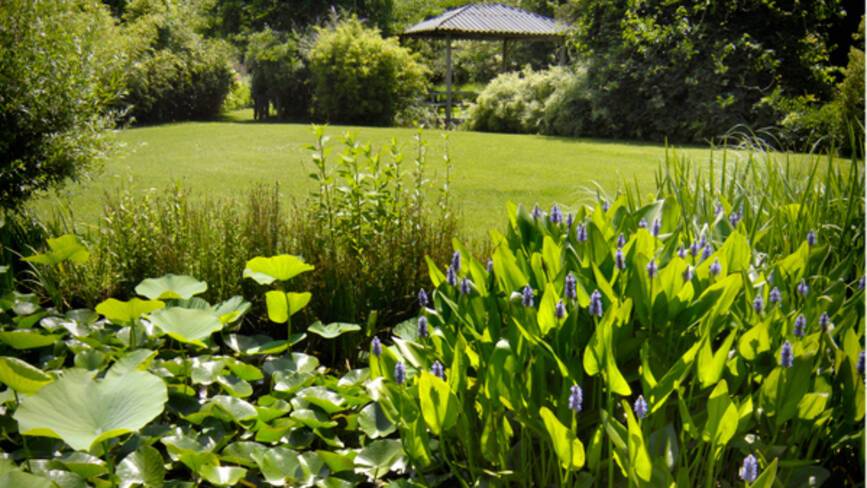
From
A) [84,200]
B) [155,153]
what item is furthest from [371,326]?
[155,153]

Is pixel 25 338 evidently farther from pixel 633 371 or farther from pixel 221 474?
pixel 633 371

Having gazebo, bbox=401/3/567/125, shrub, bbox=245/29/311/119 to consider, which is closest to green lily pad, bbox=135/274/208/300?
gazebo, bbox=401/3/567/125

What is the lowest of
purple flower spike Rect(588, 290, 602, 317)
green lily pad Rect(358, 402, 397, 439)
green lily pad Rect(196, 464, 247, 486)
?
green lily pad Rect(196, 464, 247, 486)

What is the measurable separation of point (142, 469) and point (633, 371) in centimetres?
128

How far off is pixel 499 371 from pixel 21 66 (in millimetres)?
3693

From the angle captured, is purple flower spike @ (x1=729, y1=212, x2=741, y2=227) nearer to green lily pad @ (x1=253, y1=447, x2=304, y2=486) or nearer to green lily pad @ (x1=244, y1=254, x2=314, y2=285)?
green lily pad @ (x1=244, y1=254, x2=314, y2=285)

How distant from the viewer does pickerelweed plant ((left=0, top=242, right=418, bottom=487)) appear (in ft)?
5.85

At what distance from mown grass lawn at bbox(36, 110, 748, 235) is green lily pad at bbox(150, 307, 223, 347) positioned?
294cm

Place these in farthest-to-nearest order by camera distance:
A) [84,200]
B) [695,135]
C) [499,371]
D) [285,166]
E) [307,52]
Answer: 1. [307,52]
2. [695,135]
3. [285,166]
4. [84,200]
5. [499,371]

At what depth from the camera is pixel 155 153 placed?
10656 millimetres

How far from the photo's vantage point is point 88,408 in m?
1.76

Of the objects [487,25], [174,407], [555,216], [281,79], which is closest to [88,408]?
[174,407]

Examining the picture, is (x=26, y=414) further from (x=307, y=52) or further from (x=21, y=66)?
(x=307, y=52)

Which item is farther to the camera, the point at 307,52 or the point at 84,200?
the point at 307,52
